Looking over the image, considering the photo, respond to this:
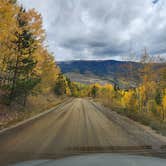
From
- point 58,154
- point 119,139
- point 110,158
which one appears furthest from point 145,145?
point 110,158

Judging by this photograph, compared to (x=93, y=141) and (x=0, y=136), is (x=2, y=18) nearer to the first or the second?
(x=0, y=136)

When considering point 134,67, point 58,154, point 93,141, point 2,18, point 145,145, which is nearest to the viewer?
point 58,154

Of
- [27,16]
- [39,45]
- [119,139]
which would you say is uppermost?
[27,16]

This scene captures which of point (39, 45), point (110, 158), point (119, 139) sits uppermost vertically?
point (39, 45)

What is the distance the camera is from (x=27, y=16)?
17.7 meters

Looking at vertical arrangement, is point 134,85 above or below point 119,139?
above

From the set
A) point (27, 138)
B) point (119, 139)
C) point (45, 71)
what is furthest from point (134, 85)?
Answer: point (27, 138)

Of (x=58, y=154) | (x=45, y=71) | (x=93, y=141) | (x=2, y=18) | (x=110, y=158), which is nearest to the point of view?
(x=110, y=158)

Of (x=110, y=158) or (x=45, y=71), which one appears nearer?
(x=110, y=158)

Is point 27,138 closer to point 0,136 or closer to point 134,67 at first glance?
point 0,136

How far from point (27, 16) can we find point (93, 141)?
13843 millimetres

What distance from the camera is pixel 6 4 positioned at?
41.1 ft

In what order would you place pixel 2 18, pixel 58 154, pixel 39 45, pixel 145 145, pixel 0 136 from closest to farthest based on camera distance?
1. pixel 58 154
2. pixel 145 145
3. pixel 0 136
4. pixel 2 18
5. pixel 39 45

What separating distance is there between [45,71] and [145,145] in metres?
22.1
